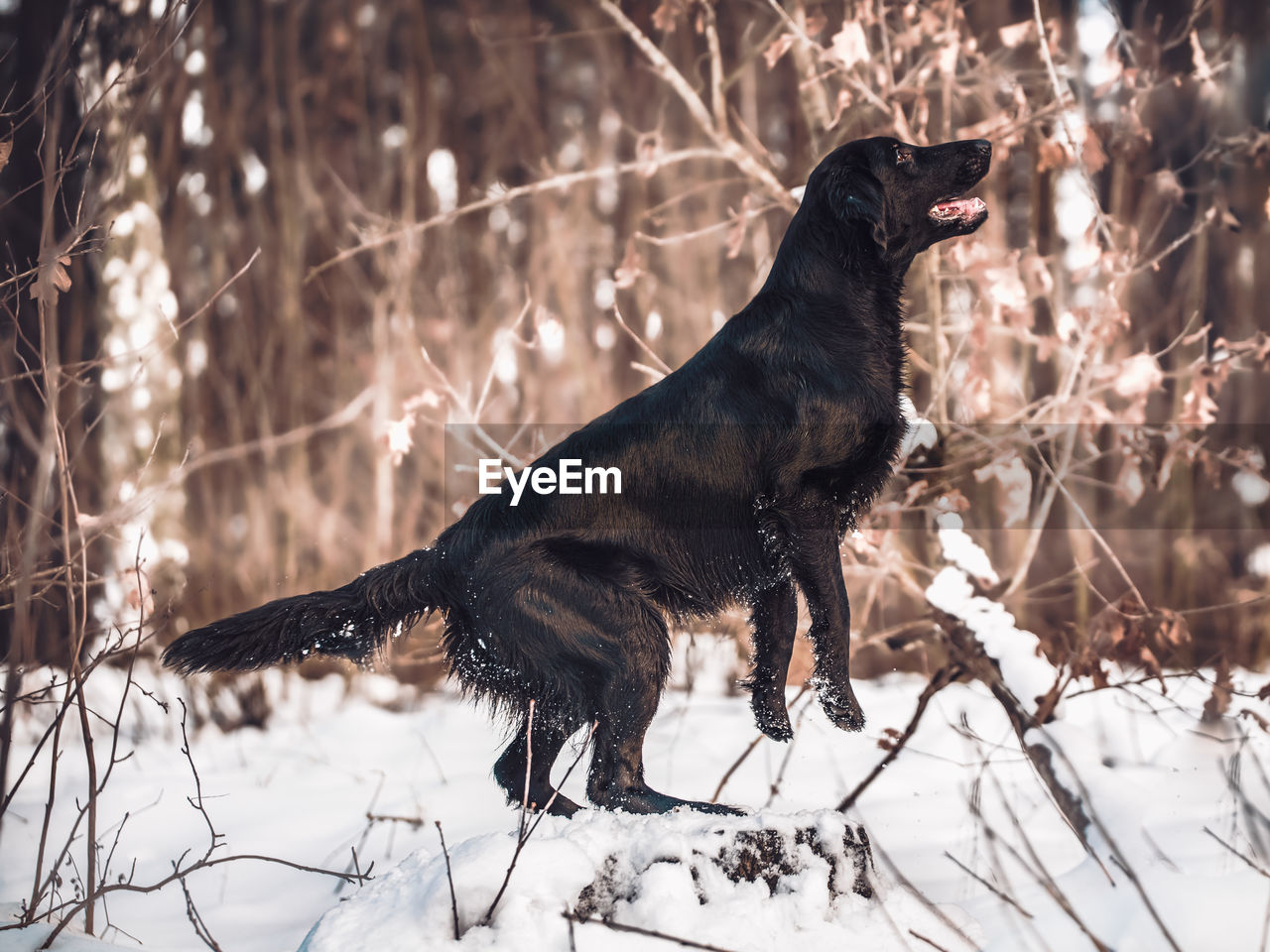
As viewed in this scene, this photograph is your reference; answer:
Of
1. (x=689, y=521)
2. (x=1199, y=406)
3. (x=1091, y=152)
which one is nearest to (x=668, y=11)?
(x=1091, y=152)

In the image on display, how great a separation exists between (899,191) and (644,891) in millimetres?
1786

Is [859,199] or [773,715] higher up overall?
[859,199]

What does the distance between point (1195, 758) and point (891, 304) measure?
2299 millimetres

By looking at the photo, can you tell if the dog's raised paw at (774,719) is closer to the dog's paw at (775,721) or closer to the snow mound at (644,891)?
the dog's paw at (775,721)

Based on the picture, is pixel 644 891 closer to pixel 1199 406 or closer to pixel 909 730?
pixel 909 730

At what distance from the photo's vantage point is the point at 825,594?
232cm

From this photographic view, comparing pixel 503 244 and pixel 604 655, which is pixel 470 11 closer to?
pixel 503 244

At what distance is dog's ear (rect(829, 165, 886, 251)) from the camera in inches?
92.3

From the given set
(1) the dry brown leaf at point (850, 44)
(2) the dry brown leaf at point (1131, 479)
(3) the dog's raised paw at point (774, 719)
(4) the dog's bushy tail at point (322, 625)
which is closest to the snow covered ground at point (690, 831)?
(3) the dog's raised paw at point (774, 719)

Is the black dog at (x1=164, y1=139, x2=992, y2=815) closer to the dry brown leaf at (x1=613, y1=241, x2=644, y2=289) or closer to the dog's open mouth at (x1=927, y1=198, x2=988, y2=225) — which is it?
the dog's open mouth at (x1=927, y1=198, x2=988, y2=225)

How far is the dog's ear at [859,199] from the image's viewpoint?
2.34 m

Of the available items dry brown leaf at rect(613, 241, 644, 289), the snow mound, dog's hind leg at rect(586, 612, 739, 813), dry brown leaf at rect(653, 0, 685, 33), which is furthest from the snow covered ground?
dry brown leaf at rect(653, 0, 685, 33)

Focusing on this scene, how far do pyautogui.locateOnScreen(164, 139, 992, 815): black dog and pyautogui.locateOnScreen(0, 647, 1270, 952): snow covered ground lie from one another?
287 millimetres

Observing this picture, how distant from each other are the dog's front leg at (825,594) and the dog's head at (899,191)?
0.70 meters
